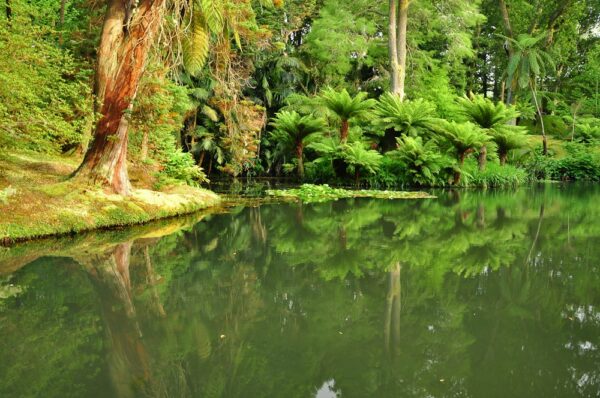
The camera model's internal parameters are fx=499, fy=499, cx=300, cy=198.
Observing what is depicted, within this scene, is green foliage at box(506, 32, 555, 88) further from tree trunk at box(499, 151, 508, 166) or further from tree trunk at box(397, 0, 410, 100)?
tree trunk at box(397, 0, 410, 100)

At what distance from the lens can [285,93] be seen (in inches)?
792

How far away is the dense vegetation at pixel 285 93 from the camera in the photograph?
7559 millimetres

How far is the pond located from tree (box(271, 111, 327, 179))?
10.4 m

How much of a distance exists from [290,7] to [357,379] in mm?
19341

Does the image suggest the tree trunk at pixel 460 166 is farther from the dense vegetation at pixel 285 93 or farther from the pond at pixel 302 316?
the pond at pixel 302 316

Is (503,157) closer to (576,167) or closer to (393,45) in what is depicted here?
(576,167)

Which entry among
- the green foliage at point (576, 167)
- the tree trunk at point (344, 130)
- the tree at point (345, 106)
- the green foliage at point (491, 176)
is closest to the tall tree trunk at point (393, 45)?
the tree at point (345, 106)

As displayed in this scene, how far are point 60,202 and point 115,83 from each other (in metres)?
2.07

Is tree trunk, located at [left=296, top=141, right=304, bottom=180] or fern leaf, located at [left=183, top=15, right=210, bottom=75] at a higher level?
fern leaf, located at [left=183, top=15, right=210, bottom=75]

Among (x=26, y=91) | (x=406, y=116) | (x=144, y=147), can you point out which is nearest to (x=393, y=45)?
(x=406, y=116)

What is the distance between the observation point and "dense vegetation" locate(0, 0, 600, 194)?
756cm

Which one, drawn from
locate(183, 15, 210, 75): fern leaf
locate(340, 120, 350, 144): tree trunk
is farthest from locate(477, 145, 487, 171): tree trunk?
locate(183, 15, 210, 75): fern leaf

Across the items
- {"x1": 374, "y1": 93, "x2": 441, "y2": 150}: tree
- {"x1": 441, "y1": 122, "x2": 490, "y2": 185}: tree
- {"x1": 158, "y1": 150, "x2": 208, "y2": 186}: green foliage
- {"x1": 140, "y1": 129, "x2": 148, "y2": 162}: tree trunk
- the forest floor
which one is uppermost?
{"x1": 374, "y1": 93, "x2": 441, "y2": 150}: tree

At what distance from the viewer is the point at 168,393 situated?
7.54 ft
